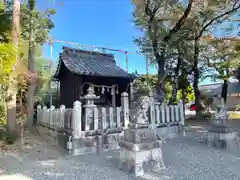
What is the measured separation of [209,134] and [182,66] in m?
7.27

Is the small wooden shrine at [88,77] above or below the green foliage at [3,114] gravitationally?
above

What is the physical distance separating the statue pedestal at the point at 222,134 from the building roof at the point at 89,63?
16.3 ft

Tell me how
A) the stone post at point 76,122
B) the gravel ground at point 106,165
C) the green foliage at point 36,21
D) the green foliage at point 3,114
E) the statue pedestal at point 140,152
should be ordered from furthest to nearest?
the green foliage at point 36,21
the green foliage at point 3,114
the stone post at point 76,122
the statue pedestal at point 140,152
the gravel ground at point 106,165

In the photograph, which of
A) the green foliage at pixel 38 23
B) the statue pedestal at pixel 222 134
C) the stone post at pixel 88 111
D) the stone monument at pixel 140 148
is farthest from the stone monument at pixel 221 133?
the green foliage at pixel 38 23

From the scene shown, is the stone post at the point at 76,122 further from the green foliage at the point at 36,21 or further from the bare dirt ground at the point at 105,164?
the green foliage at the point at 36,21

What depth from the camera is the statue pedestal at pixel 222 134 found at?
17.9 feet

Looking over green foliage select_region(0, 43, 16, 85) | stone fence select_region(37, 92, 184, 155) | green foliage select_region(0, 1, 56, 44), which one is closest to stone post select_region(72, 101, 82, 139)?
stone fence select_region(37, 92, 184, 155)

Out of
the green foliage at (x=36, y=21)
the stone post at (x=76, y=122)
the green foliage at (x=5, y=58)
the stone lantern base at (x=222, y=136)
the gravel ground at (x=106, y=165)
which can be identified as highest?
the green foliage at (x=36, y=21)

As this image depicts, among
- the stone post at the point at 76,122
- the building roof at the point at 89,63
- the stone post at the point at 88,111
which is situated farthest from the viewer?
the building roof at the point at 89,63

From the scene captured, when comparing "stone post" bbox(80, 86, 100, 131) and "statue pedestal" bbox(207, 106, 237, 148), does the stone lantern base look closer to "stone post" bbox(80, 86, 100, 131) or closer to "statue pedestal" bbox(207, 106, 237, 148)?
"statue pedestal" bbox(207, 106, 237, 148)

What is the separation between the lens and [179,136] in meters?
7.28

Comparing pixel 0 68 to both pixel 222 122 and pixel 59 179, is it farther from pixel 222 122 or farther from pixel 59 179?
pixel 222 122

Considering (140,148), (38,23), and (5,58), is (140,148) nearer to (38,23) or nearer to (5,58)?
(5,58)

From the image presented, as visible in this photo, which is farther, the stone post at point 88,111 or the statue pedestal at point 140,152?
the stone post at point 88,111
